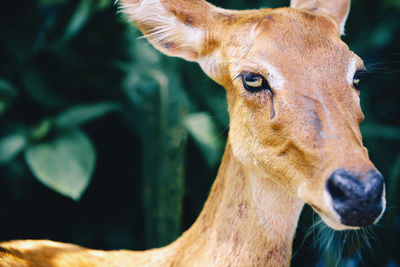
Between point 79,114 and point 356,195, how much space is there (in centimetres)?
358

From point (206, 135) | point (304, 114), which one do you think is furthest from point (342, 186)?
point (206, 135)

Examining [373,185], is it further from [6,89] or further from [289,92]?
[6,89]

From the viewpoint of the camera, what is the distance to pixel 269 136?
8.06ft

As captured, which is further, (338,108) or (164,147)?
(164,147)

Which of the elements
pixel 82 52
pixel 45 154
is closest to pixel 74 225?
pixel 45 154

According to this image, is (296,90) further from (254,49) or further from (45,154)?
(45,154)

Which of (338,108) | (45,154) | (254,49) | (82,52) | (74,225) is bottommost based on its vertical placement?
(74,225)

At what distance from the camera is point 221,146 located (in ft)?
17.6

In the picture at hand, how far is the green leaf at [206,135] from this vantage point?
5234 millimetres

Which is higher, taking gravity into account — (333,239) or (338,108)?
(338,108)

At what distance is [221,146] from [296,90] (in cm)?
299

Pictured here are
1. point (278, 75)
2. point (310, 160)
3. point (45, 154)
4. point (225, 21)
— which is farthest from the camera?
point (45, 154)

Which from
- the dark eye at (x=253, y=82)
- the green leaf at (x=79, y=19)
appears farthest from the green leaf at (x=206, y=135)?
the dark eye at (x=253, y=82)

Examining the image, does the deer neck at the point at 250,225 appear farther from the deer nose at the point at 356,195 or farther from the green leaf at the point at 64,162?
the green leaf at the point at 64,162
